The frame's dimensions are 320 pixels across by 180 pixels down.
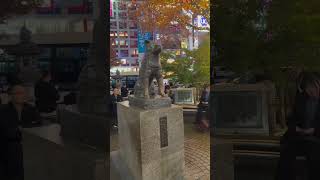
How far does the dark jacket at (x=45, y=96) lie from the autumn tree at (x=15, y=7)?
64cm

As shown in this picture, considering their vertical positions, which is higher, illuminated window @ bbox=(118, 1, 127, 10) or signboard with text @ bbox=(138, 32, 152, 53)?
illuminated window @ bbox=(118, 1, 127, 10)

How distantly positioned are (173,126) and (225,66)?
72 cm

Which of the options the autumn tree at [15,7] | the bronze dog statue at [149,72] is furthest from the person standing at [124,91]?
the autumn tree at [15,7]

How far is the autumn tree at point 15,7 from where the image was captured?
371 centimetres

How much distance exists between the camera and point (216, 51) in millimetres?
3812

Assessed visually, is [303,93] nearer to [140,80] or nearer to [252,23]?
[252,23]

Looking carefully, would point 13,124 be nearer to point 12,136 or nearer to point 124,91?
point 12,136

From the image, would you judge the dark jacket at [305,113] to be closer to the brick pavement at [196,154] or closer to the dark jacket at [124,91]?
the brick pavement at [196,154]

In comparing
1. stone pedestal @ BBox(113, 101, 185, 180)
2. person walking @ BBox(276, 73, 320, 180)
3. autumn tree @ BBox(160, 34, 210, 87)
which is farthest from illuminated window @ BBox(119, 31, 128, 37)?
person walking @ BBox(276, 73, 320, 180)

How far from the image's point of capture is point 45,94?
3.82 m

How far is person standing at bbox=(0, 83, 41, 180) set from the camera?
3742mm

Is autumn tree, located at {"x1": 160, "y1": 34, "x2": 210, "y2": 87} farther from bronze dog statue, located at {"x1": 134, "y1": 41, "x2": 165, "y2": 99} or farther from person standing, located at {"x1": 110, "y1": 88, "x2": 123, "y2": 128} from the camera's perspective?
person standing, located at {"x1": 110, "y1": 88, "x2": 123, "y2": 128}

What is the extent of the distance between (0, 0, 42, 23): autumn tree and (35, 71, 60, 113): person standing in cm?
57

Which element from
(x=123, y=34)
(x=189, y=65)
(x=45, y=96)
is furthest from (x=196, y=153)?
(x=45, y=96)
